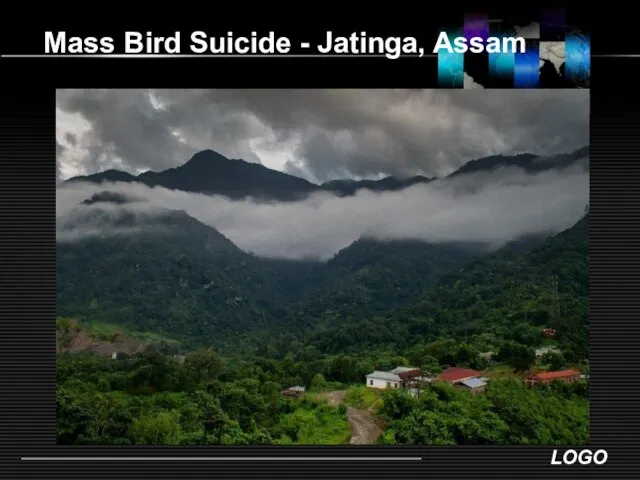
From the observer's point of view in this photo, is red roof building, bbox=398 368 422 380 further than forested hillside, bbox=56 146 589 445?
Yes

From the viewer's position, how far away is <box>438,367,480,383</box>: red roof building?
6.42m

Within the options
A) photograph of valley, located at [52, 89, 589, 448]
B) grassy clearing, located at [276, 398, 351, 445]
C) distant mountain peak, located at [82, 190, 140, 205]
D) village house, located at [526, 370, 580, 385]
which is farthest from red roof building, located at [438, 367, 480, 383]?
distant mountain peak, located at [82, 190, 140, 205]

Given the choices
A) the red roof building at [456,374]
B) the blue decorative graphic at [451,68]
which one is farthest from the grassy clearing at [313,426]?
the blue decorative graphic at [451,68]

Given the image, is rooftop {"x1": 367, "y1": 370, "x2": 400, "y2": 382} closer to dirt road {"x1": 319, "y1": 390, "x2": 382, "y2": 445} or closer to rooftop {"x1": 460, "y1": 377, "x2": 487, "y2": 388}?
dirt road {"x1": 319, "y1": 390, "x2": 382, "y2": 445}

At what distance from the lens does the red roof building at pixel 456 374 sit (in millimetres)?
6418

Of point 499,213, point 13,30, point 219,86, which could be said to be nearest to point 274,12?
point 219,86

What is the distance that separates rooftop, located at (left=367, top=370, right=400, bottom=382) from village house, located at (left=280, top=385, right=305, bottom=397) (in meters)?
0.63

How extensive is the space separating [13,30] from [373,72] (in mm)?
3112

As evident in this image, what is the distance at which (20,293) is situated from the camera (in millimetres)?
6133

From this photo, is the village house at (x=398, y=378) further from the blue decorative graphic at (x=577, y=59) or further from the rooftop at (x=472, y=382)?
the blue decorative graphic at (x=577, y=59)

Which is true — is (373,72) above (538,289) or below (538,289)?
above

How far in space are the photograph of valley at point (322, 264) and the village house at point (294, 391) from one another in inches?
0.7

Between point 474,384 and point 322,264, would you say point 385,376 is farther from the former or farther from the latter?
point 322,264

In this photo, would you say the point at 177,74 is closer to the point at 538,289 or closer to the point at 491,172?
the point at 491,172
